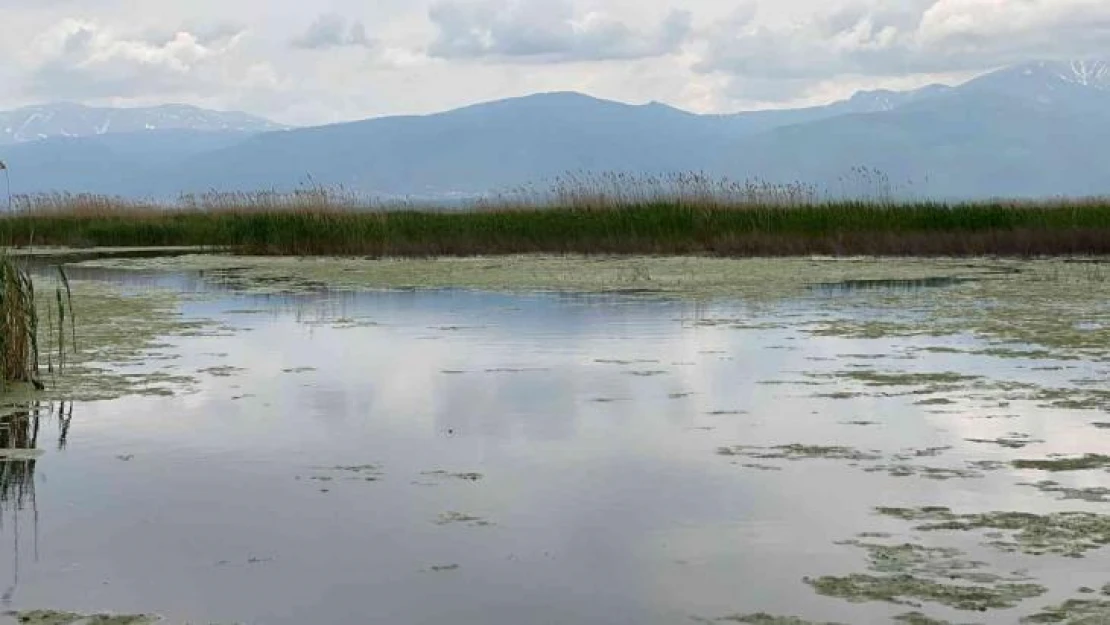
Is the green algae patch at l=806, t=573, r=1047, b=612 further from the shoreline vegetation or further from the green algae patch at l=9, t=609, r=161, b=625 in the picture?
the shoreline vegetation

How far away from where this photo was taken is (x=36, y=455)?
795cm

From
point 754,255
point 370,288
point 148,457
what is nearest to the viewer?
point 148,457

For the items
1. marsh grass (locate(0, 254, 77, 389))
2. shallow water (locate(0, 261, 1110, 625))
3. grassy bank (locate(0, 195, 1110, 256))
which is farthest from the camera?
grassy bank (locate(0, 195, 1110, 256))

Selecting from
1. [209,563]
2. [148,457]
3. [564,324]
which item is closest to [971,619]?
[209,563]

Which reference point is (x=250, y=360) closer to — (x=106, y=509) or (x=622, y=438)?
(x=622, y=438)

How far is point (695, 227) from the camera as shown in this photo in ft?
86.5

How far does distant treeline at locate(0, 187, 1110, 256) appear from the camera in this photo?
Result: 25.3 metres

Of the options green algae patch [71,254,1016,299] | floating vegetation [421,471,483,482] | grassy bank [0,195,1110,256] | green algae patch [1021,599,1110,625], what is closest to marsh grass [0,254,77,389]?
floating vegetation [421,471,483,482]

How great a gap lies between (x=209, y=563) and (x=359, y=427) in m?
3.08

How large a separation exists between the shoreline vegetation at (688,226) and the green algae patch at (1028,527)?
18.8m

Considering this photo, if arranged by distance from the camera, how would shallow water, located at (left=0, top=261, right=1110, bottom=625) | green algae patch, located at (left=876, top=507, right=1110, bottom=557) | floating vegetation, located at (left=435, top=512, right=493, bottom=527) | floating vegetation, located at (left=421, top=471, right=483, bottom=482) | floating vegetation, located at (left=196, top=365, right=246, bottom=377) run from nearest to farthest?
shallow water, located at (left=0, top=261, right=1110, bottom=625), green algae patch, located at (left=876, top=507, right=1110, bottom=557), floating vegetation, located at (left=435, top=512, right=493, bottom=527), floating vegetation, located at (left=421, top=471, right=483, bottom=482), floating vegetation, located at (left=196, top=365, right=246, bottom=377)

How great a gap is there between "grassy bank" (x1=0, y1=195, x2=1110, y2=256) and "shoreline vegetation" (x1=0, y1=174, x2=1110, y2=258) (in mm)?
23

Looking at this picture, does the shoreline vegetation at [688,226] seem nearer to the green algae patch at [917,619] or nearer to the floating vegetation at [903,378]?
the floating vegetation at [903,378]

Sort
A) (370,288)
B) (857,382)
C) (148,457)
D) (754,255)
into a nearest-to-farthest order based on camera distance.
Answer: (148,457)
(857,382)
(370,288)
(754,255)
